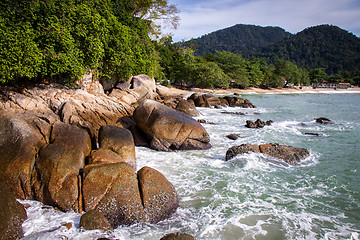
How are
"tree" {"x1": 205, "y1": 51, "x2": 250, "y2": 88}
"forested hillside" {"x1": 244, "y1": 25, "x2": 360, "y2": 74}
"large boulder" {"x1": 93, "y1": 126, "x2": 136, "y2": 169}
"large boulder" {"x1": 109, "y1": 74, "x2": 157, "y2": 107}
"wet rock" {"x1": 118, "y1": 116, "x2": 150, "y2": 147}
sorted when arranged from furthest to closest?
"forested hillside" {"x1": 244, "y1": 25, "x2": 360, "y2": 74} → "tree" {"x1": 205, "y1": 51, "x2": 250, "y2": 88} → "large boulder" {"x1": 109, "y1": 74, "x2": 157, "y2": 107} → "wet rock" {"x1": 118, "y1": 116, "x2": 150, "y2": 147} → "large boulder" {"x1": 93, "y1": 126, "x2": 136, "y2": 169}

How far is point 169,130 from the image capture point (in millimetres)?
10242

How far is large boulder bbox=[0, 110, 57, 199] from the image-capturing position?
570 centimetres

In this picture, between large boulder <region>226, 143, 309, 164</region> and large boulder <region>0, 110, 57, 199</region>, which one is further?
large boulder <region>226, 143, 309, 164</region>

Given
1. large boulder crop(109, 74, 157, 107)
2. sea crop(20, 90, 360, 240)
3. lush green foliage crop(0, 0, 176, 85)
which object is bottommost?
sea crop(20, 90, 360, 240)

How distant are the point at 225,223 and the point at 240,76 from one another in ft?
171

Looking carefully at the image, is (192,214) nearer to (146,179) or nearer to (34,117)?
(146,179)

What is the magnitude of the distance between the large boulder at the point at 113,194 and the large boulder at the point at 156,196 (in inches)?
5.8

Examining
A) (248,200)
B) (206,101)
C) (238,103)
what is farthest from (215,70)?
(248,200)

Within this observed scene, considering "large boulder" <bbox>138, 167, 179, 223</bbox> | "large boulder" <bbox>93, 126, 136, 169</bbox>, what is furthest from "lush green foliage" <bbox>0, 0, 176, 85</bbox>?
"large boulder" <bbox>138, 167, 179, 223</bbox>

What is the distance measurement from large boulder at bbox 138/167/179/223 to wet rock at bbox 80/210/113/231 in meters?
0.96

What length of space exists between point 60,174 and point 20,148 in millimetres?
1672

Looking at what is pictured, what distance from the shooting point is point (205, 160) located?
364 inches

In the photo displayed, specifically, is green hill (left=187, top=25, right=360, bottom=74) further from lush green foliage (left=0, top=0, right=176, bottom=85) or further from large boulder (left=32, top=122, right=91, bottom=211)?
large boulder (left=32, top=122, right=91, bottom=211)

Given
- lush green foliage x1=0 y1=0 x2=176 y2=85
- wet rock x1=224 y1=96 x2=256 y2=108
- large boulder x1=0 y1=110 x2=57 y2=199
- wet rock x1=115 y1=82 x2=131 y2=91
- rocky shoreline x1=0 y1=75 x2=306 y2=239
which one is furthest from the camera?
wet rock x1=224 y1=96 x2=256 y2=108
